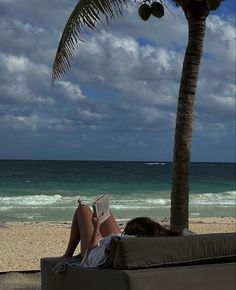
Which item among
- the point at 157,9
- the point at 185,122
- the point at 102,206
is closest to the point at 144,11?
the point at 157,9

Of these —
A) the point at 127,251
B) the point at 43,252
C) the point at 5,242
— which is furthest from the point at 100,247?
the point at 5,242

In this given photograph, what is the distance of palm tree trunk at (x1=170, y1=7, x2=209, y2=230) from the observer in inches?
250

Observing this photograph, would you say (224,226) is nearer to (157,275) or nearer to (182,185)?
(182,185)

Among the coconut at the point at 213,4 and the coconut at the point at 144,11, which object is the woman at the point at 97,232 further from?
the coconut at the point at 213,4

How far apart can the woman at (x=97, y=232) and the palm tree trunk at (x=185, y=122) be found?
1.17 meters

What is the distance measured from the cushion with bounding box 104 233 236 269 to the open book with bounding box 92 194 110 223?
852 millimetres

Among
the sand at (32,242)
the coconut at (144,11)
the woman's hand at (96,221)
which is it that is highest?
the coconut at (144,11)

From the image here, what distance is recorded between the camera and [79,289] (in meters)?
4.43

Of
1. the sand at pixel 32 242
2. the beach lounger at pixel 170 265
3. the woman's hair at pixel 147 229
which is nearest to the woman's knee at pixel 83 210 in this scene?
the woman's hair at pixel 147 229

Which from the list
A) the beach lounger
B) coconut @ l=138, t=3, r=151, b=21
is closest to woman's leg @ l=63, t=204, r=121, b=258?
the beach lounger

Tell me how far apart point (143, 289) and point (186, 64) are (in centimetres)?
316

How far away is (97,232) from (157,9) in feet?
7.59

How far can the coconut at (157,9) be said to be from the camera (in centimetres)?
597

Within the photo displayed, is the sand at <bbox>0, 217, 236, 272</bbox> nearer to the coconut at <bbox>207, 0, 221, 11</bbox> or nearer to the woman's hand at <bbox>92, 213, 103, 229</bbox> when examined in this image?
the woman's hand at <bbox>92, 213, 103, 229</bbox>
